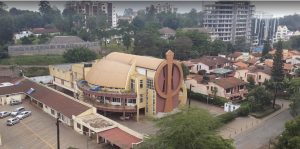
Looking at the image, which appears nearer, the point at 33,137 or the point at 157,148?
the point at 157,148

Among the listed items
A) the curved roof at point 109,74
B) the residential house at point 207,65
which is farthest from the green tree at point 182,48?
the curved roof at point 109,74

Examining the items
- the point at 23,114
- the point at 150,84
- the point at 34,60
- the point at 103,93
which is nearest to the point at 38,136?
the point at 23,114

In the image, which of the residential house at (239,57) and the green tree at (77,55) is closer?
the green tree at (77,55)

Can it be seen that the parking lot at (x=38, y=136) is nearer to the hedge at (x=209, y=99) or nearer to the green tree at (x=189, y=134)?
the green tree at (x=189, y=134)

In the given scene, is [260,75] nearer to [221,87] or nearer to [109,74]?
[221,87]

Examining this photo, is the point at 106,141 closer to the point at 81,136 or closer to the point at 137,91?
the point at 81,136

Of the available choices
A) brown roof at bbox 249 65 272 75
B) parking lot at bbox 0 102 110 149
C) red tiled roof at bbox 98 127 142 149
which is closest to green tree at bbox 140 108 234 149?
red tiled roof at bbox 98 127 142 149

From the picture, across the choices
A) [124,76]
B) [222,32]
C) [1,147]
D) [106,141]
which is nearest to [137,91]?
[124,76]
